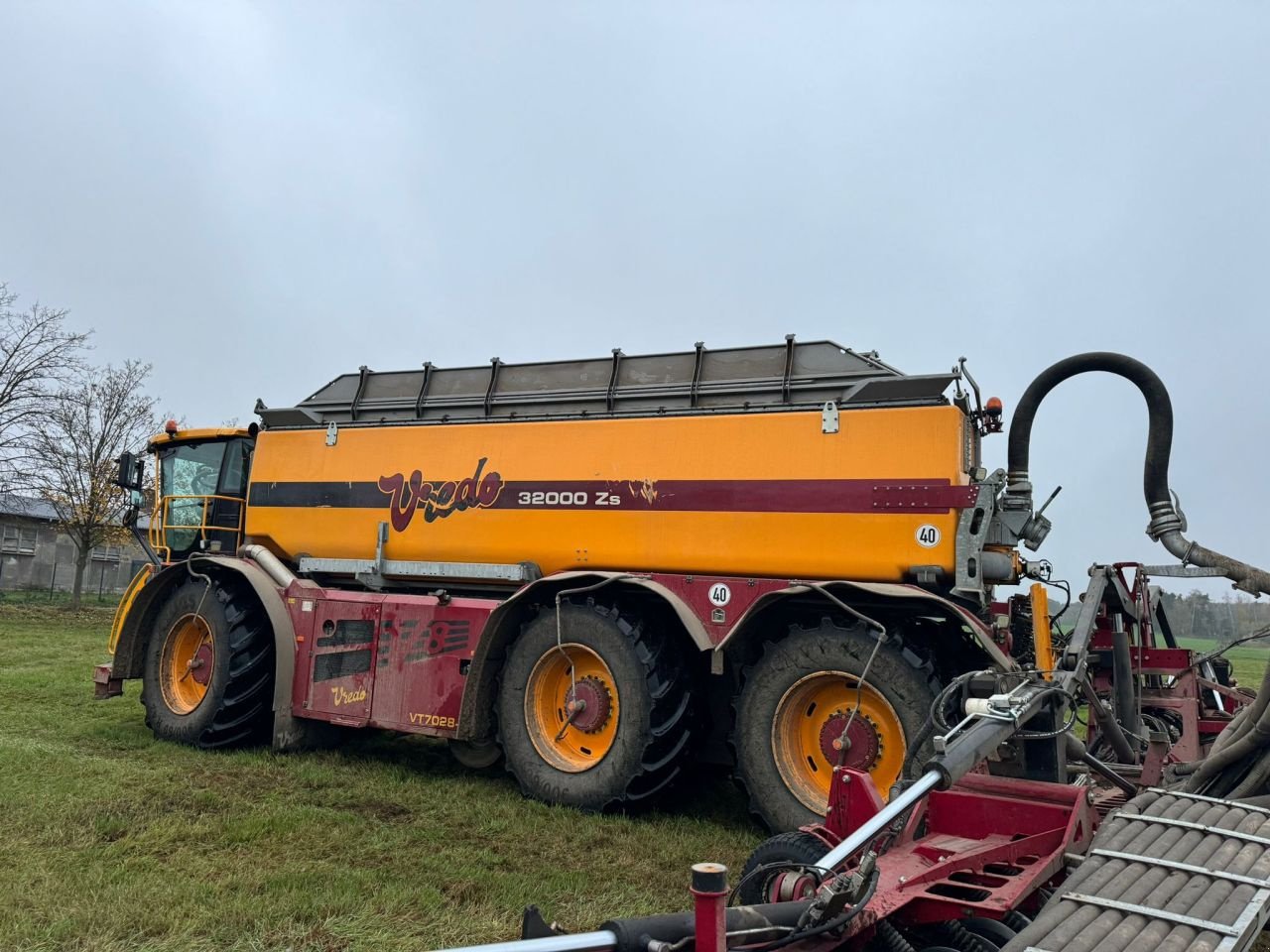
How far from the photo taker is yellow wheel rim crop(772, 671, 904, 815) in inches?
210

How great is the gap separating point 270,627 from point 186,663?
1.15 m

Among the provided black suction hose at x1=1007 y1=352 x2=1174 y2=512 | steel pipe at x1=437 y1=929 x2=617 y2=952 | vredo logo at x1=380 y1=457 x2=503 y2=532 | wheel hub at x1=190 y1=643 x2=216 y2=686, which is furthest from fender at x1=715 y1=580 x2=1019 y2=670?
wheel hub at x1=190 y1=643 x2=216 y2=686

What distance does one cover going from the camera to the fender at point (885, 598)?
16.8 feet

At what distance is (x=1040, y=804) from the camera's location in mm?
3318

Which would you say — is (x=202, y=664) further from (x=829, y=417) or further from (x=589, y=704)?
(x=829, y=417)

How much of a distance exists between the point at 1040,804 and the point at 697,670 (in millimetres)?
3139

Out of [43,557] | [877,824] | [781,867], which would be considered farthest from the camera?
[43,557]

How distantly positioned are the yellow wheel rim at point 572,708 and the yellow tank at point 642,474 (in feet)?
2.29

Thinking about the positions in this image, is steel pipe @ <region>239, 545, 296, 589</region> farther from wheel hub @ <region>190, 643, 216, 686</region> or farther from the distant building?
the distant building

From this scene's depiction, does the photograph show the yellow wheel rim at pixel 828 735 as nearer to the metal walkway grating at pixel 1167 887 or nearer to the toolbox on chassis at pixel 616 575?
the toolbox on chassis at pixel 616 575

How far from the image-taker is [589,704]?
6.24 metres

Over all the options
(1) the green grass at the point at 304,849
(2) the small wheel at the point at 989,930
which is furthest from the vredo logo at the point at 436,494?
(2) the small wheel at the point at 989,930

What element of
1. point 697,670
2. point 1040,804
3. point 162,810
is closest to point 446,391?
point 697,670

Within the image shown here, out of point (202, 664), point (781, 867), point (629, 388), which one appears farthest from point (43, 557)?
point (781, 867)
